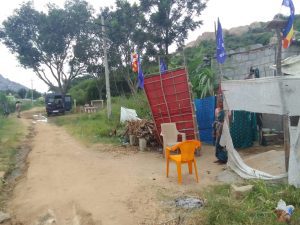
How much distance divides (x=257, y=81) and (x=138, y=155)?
16.3ft

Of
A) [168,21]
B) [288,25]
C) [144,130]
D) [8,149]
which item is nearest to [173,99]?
[144,130]

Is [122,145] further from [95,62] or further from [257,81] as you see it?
[95,62]

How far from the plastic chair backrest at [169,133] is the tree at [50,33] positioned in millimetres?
23433

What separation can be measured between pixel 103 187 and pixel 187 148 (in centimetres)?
181

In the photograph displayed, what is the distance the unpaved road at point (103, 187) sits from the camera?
5.47 meters

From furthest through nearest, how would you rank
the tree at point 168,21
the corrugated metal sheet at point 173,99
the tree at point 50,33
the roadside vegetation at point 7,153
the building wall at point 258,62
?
the tree at point 50,33 < the tree at point 168,21 < the building wall at point 258,62 < the corrugated metal sheet at point 173,99 < the roadside vegetation at point 7,153

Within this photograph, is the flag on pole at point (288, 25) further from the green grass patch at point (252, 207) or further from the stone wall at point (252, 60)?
the stone wall at point (252, 60)

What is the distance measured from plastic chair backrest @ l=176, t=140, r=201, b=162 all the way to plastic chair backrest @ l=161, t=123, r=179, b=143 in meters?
2.06

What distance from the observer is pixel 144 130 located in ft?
38.7

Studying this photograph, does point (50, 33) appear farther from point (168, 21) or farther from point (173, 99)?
point (173, 99)

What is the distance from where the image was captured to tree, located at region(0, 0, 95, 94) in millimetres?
31141

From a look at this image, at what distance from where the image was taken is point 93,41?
31.3 m

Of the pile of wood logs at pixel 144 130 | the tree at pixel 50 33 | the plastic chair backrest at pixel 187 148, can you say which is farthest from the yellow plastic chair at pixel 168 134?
the tree at pixel 50 33

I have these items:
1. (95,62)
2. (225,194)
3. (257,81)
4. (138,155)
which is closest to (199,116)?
(138,155)
